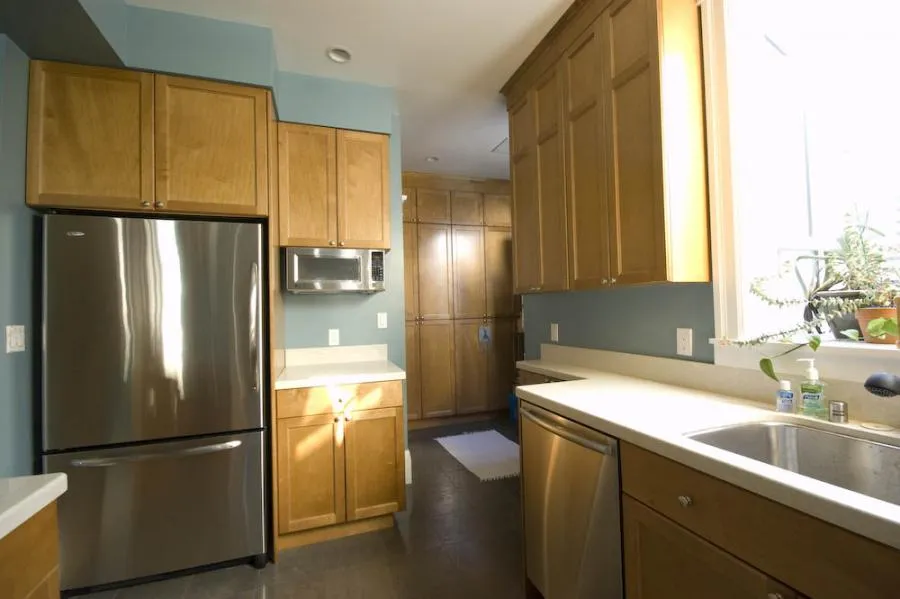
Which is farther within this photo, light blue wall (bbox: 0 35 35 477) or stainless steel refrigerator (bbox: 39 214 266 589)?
stainless steel refrigerator (bbox: 39 214 266 589)

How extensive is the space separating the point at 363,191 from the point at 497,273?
227cm

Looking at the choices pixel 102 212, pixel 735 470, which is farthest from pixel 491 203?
pixel 735 470

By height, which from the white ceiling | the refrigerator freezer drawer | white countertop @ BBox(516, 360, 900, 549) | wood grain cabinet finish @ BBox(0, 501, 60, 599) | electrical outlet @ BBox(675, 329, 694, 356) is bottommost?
the refrigerator freezer drawer

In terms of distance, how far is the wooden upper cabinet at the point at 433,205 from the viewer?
4.28 m

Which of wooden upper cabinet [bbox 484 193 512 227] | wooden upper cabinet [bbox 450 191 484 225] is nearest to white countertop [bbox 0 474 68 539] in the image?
wooden upper cabinet [bbox 450 191 484 225]

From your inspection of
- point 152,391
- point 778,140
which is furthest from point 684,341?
point 152,391

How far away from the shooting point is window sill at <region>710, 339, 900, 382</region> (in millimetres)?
1170

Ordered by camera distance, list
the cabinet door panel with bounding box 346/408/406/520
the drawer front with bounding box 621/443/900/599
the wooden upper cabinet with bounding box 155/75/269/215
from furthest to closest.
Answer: the cabinet door panel with bounding box 346/408/406/520 < the wooden upper cabinet with bounding box 155/75/269/215 < the drawer front with bounding box 621/443/900/599

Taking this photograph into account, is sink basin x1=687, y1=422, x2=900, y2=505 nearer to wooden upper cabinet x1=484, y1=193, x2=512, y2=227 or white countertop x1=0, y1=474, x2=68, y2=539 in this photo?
white countertop x1=0, y1=474, x2=68, y2=539

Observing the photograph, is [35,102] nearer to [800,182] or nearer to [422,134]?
[422,134]

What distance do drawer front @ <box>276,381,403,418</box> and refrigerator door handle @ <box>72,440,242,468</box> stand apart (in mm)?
281

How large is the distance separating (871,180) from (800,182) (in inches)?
8.7

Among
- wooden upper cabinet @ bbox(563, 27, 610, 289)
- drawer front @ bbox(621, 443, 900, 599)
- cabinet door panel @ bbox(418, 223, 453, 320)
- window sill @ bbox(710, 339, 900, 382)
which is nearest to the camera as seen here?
drawer front @ bbox(621, 443, 900, 599)

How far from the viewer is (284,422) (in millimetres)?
2141
